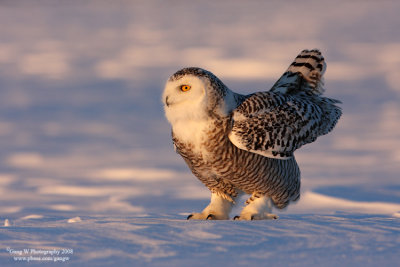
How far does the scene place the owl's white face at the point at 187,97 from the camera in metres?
7.56

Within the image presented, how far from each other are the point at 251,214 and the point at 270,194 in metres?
0.39

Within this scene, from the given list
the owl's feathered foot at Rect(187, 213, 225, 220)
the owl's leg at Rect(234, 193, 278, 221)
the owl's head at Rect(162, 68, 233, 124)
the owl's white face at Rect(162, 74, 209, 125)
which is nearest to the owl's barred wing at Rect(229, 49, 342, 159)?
the owl's head at Rect(162, 68, 233, 124)

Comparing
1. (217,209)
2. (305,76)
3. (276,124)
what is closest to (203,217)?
(217,209)

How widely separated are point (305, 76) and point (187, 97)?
2623mm

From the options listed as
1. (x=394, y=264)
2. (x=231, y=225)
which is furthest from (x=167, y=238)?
(x=394, y=264)

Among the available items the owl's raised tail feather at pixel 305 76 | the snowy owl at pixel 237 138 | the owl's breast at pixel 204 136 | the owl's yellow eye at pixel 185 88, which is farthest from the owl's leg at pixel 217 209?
the owl's raised tail feather at pixel 305 76

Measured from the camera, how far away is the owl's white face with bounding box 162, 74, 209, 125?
756 centimetres

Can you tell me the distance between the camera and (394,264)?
5770mm

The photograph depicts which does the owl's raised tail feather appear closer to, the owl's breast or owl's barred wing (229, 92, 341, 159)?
owl's barred wing (229, 92, 341, 159)

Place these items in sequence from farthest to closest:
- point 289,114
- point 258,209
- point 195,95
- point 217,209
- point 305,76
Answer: point 305,76 → point 217,209 → point 289,114 → point 258,209 → point 195,95

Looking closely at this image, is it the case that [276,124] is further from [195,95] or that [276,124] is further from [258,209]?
[195,95]

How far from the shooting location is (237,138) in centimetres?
759

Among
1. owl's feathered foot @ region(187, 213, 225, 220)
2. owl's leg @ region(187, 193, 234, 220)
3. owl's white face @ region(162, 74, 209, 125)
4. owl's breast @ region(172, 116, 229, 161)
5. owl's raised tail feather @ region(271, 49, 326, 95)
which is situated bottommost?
owl's feathered foot @ region(187, 213, 225, 220)

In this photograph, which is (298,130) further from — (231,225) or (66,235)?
(66,235)
